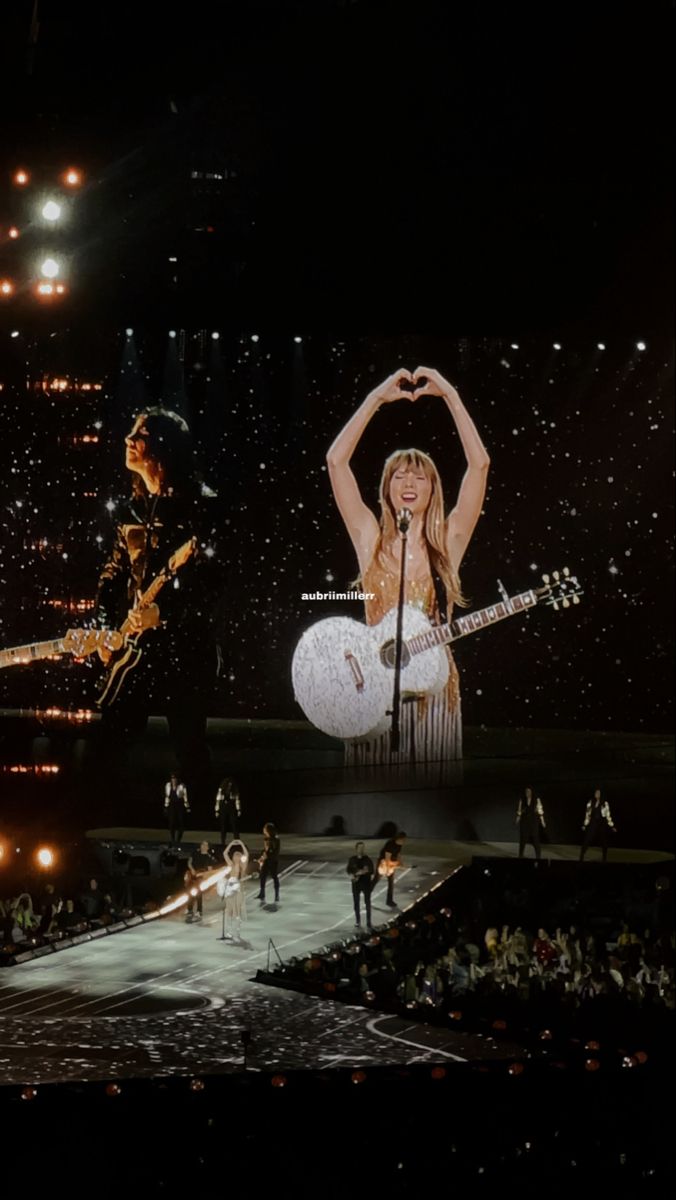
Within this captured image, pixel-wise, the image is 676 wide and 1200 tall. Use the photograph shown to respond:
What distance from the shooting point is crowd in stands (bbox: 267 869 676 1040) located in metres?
10.5

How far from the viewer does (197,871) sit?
13.3 meters

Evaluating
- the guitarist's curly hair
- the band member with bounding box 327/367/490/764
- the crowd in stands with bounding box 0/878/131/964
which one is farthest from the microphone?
the crowd in stands with bounding box 0/878/131/964

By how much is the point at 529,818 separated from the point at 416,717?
143 centimetres

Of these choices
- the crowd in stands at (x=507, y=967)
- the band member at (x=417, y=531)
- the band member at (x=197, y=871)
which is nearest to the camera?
the crowd in stands at (x=507, y=967)

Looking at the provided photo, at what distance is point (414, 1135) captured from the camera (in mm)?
8875

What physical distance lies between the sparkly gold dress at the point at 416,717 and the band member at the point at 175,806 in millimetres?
1544

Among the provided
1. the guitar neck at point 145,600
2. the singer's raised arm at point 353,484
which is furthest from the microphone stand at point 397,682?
the guitar neck at point 145,600

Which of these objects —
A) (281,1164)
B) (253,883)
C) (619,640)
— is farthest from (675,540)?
(281,1164)

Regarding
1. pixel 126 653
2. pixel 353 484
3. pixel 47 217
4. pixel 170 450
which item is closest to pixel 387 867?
pixel 126 653

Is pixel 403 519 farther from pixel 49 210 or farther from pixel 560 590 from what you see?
pixel 49 210

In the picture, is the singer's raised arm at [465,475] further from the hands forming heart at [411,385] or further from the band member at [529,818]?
the band member at [529,818]

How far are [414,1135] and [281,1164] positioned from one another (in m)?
0.81

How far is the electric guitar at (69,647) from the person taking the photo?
1345 cm

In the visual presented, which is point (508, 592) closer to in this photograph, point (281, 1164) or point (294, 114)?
point (294, 114)
